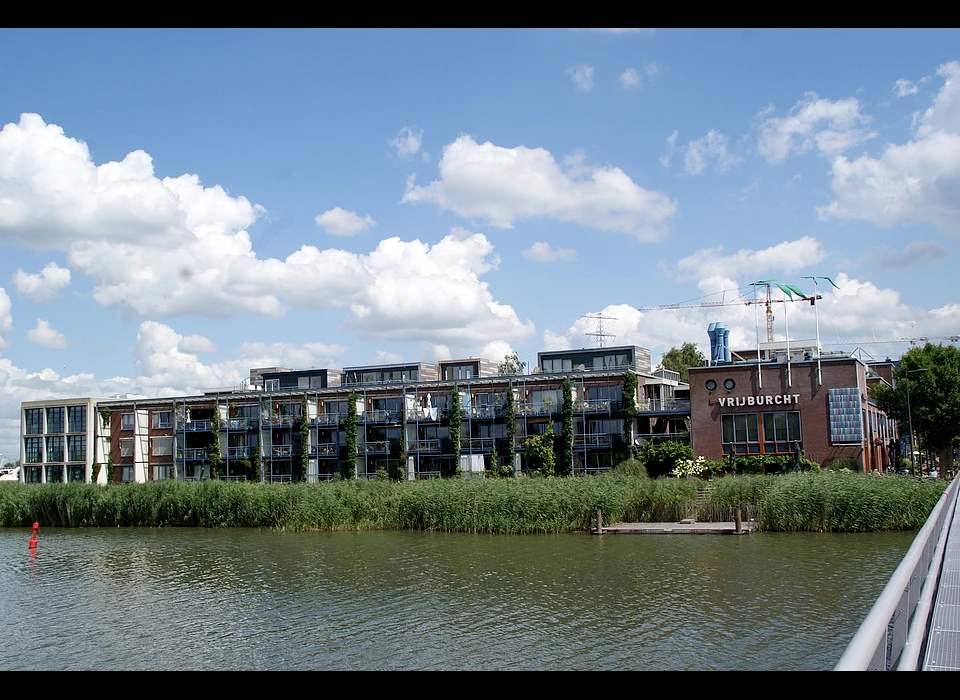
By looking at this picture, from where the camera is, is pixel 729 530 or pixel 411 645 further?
pixel 729 530

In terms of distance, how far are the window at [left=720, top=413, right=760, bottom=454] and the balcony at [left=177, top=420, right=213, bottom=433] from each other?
3789cm

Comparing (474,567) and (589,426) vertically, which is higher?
(589,426)

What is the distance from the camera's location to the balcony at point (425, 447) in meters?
Result: 60.3

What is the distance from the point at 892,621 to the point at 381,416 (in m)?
56.6

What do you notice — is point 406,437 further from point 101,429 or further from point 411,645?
point 411,645

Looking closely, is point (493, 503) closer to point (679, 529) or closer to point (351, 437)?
point (679, 529)

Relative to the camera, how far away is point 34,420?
7481 centimetres

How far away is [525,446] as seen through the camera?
2256 inches

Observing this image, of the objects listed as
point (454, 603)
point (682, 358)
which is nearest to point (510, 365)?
point (682, 358)
